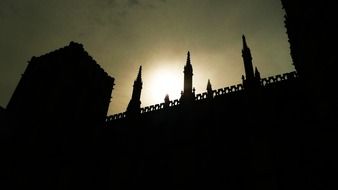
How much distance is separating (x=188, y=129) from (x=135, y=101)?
582cm

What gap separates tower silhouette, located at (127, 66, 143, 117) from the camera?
21.1m

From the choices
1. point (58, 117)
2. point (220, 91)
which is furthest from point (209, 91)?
point (58, 117)

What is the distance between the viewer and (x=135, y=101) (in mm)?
21828

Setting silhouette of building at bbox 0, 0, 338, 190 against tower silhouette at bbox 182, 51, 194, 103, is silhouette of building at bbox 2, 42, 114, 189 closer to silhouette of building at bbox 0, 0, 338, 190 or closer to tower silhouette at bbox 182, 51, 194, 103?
silhouette of building at bbox 0, 0, 338, 190

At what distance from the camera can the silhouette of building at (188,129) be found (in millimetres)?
13039

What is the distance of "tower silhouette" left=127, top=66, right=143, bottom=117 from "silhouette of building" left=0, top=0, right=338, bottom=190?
0.10 m

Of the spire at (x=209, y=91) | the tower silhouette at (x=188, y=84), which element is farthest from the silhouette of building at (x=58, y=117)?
the spire at (x=209, y=91)

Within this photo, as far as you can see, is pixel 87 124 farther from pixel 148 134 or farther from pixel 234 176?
pixel 234 176

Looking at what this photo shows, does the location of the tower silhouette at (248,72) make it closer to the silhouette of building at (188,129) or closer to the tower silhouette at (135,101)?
the silhouette of building at (188,129)

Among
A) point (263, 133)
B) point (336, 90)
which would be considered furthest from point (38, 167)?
point (336, 90)

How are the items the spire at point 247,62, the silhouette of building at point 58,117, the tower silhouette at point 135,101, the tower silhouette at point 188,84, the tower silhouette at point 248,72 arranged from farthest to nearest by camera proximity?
1. the silhouette of building at point 58,117
2. the tower silhouette at point 135,101
3. the tower silhouette at point 188,84
4. the spire at point 247,62
5. the tower silhouette at point 248,72

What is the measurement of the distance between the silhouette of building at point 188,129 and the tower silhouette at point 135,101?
3.9 inches

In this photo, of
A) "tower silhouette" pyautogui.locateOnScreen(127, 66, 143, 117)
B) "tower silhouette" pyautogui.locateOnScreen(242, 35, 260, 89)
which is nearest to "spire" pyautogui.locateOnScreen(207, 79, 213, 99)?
"tower silhouette" pyautogui.locateOnScreen(242, 35, 260, 89)

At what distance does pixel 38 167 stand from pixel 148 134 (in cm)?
990
